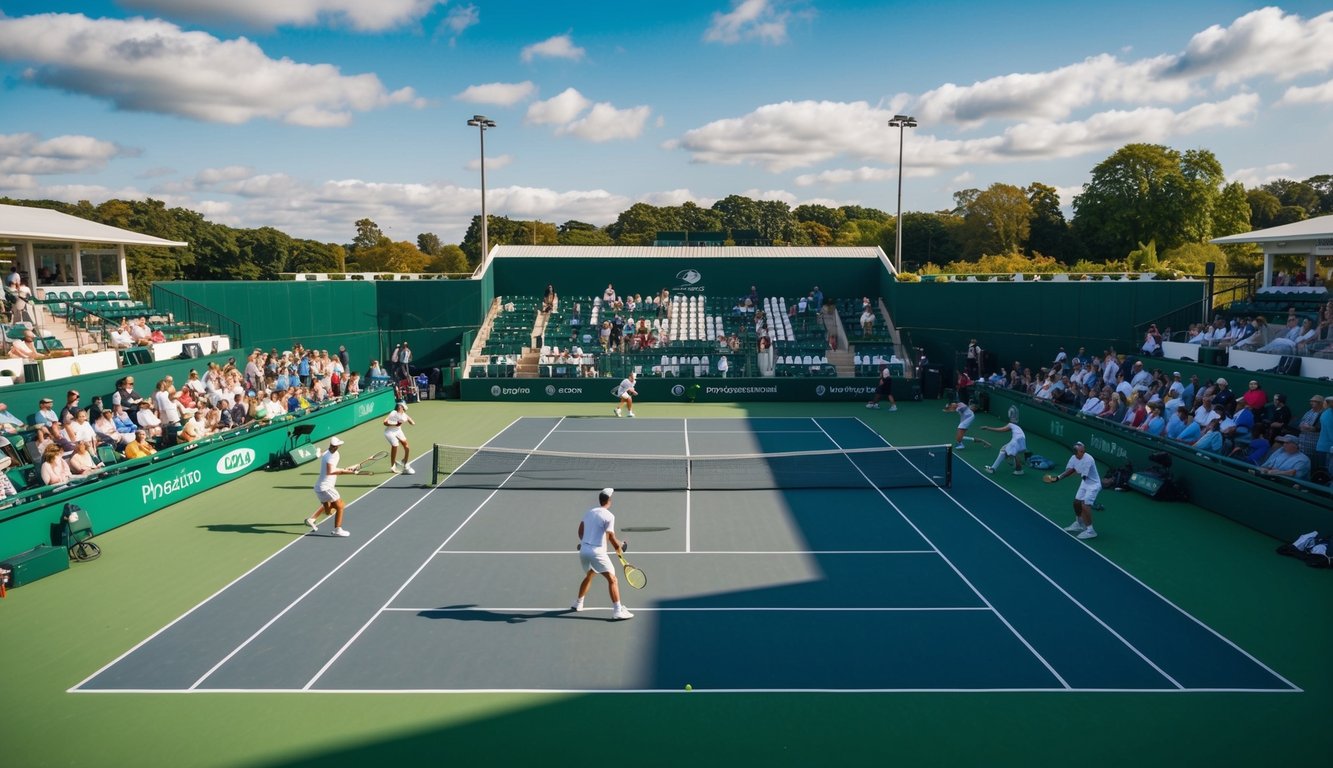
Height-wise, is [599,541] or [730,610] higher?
[599,541]

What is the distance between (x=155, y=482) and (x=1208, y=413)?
19642 millimetres

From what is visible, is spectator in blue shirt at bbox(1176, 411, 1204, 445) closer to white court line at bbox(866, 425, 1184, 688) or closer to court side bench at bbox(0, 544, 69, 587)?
white court line at bbox(866, 425, 1184, 688)

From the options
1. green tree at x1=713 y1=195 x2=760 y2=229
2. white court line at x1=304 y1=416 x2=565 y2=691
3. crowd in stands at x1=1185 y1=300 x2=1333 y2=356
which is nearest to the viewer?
white court line at x1=304 y1=416 x2=565 y2=691

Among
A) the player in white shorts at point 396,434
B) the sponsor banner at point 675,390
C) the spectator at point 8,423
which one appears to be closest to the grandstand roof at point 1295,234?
the sponsor banner at point 675,390

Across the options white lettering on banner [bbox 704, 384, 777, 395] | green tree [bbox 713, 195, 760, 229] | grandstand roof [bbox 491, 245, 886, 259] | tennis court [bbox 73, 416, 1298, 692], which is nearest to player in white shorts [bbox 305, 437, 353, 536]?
tennis court [bbox 73, 416, 1298, 692]

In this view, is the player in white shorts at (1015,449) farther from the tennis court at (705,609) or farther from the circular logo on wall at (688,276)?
the circular logo on wall at (688,276)

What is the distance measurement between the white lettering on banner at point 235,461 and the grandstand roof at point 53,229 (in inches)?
399

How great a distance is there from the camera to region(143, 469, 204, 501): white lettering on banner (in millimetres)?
14727

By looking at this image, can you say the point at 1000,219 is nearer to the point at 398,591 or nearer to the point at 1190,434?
the point at 1190,434

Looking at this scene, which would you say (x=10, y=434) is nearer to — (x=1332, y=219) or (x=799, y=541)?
(x=799, y=541)

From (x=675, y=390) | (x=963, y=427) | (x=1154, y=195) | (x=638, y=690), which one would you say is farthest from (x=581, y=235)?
(x=638, y=690)

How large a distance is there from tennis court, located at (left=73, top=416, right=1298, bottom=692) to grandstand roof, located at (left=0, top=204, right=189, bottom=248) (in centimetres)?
1486

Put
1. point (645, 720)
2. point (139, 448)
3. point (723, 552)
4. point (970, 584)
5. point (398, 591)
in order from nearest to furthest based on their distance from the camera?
1. point (645, 720)
2. point (398, 591)
3. point (970, 584)
4. point (723, 552)
5. point (139, 448)

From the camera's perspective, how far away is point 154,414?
17328 mm
